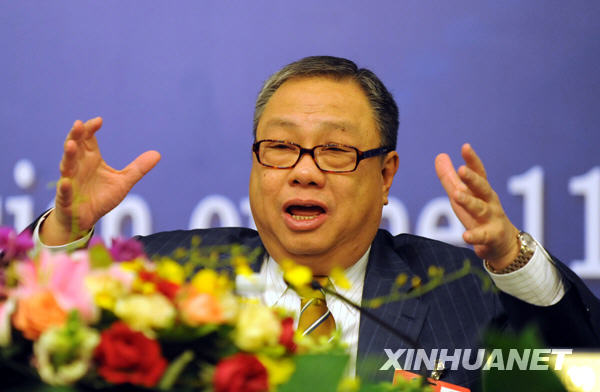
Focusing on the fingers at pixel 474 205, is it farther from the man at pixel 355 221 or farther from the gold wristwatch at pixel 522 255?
the gold wristwatch at pixel 522 255

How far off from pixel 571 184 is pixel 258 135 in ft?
3.49

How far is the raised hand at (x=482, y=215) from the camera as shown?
4.80ft

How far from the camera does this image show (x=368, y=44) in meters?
2.63

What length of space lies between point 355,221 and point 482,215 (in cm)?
41

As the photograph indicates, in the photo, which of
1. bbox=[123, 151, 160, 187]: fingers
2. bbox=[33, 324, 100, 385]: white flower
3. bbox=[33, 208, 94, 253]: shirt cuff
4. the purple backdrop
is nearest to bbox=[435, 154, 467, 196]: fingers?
bbox=[123, 151, 160, 187]: fingers

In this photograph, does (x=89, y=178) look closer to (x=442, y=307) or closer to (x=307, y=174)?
(x=307, y=174)

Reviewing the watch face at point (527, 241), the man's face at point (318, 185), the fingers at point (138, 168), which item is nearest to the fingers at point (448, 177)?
the watch face at point (527, 241)

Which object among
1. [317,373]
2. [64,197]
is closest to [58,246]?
[64,197]

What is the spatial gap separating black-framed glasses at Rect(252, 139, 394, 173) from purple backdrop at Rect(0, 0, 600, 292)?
715 mm

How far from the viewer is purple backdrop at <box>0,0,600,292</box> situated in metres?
2.48

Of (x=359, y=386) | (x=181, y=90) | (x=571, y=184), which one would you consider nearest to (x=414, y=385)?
(x=359, y=386)

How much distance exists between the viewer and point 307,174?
5.83 feet

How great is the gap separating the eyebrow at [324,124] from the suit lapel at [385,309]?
335 mm

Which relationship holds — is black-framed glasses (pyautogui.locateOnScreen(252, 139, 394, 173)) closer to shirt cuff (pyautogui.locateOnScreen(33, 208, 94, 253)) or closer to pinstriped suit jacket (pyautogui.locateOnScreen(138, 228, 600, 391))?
pinstriped suit jacket (pyautogui.locateOnScreen(138, 228, 600, 391))
